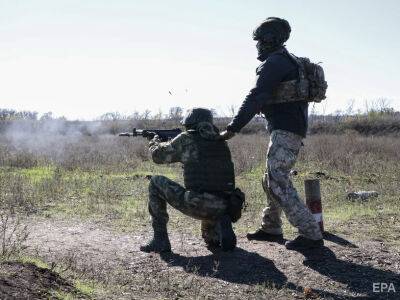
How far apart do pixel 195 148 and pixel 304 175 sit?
8.23 meters

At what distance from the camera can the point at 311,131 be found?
32.0 m

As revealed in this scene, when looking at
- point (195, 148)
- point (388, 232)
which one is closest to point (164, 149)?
point (195, 148)

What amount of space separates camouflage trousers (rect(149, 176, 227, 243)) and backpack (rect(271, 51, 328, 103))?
132cm

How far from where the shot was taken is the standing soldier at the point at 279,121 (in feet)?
16.9

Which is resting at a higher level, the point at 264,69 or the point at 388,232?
the point at 264,69

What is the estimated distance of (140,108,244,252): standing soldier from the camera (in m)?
5.42

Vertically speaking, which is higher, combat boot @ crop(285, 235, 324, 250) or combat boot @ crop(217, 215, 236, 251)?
combat boot @ crop(217, 215, 236, 251)

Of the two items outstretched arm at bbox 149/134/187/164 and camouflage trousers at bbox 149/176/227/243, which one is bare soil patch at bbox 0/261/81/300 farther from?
outstretched arm at bbox 149/134/187/164

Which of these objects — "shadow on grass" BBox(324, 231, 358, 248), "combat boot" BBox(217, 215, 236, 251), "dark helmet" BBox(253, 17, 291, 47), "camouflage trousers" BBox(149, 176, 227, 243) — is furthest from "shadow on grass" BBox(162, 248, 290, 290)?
"dark helmet" BBox(253, 17, 291, 47)

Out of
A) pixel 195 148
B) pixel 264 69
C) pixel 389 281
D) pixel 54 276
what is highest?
pixel 264 69

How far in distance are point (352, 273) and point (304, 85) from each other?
6.55 feet

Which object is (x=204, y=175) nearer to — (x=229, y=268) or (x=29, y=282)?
(x=229, y=268)

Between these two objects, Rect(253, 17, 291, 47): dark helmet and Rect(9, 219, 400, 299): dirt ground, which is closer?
Rect(9, 219, 400, 299): dirt ground

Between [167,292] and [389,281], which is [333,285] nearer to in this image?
[389,281]
